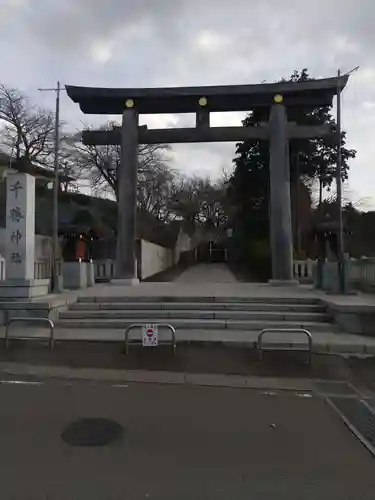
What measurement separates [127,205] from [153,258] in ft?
41.8

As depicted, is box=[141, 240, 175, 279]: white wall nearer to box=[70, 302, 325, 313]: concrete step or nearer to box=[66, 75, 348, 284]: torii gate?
box=[66, 75, 348, 284]: torii gate

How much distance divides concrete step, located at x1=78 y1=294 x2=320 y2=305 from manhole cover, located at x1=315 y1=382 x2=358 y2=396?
16.2 ft

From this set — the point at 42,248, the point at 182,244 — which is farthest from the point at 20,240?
the point at 182,244

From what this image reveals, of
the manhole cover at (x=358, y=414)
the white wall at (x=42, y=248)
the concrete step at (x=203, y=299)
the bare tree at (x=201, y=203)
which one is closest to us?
the manhole cover at (x=358, y=414)

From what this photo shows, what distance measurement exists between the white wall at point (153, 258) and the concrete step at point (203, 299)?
42.9 ft

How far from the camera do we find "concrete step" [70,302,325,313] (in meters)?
11.7

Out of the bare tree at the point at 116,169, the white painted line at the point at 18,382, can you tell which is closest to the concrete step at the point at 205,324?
the white painted line at the point at 18,382

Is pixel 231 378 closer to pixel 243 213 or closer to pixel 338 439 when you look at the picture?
pixel 338 439

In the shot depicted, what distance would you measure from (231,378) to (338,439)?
112 inches

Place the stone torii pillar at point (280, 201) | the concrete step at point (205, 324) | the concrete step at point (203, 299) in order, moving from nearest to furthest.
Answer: the concrete step at point (205, 324) < the concrete step at point (203, 299) < the stone torii pillar at point (280, 201)

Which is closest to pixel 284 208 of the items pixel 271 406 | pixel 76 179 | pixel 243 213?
pixel 271 406

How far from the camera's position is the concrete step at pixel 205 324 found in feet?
34.9

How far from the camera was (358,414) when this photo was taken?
5.83 metres

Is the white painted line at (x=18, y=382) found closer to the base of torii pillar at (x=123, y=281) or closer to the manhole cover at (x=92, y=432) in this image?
the manhole cover at (x=92, y=432)
